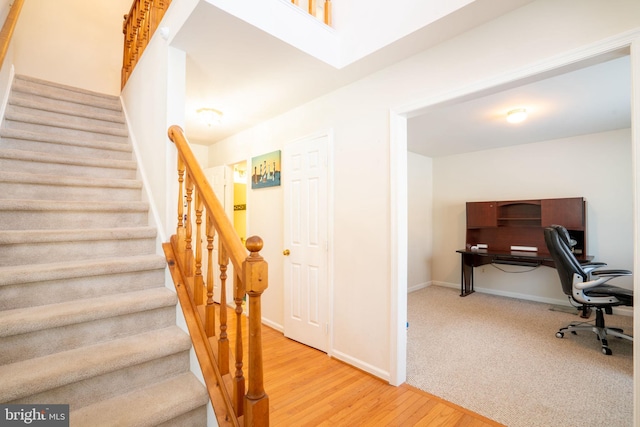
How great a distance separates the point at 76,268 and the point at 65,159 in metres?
1.21

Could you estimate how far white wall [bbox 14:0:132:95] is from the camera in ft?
11.8

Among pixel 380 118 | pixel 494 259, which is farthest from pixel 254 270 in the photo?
pixel 494 259

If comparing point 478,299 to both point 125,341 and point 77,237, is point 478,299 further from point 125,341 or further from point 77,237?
point 77,237

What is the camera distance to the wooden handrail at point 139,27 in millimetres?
2455

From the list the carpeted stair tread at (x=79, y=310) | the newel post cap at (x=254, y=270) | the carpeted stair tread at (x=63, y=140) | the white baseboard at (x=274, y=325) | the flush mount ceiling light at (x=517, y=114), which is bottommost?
the white baseboard at (x=274, y=325)

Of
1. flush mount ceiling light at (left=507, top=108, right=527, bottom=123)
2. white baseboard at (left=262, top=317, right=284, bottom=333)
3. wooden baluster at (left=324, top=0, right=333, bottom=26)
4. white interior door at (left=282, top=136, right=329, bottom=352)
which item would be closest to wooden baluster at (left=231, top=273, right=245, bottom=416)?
white interior door at (left=282, top=136, right=329, bottom=352)

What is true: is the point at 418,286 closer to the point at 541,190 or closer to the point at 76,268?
the point at 541,190

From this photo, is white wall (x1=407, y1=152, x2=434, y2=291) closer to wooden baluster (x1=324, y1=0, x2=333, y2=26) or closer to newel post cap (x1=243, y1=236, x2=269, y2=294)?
wooden baluster (x1=324, y1=0, x2=333, y2=26)

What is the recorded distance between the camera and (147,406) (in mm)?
1270

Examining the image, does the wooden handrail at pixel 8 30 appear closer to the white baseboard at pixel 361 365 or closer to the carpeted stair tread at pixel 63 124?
the carpeted stair tread at pixel 63 124

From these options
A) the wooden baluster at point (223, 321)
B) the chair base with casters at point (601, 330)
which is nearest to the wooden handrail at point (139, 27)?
the wooden baluster at point (223, 321)

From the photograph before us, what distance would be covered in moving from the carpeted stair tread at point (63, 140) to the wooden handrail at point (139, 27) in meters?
1.00

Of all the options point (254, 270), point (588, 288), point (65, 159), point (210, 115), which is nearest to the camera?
point (254, 270)

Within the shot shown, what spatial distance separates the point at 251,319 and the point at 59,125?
9.30 feet
